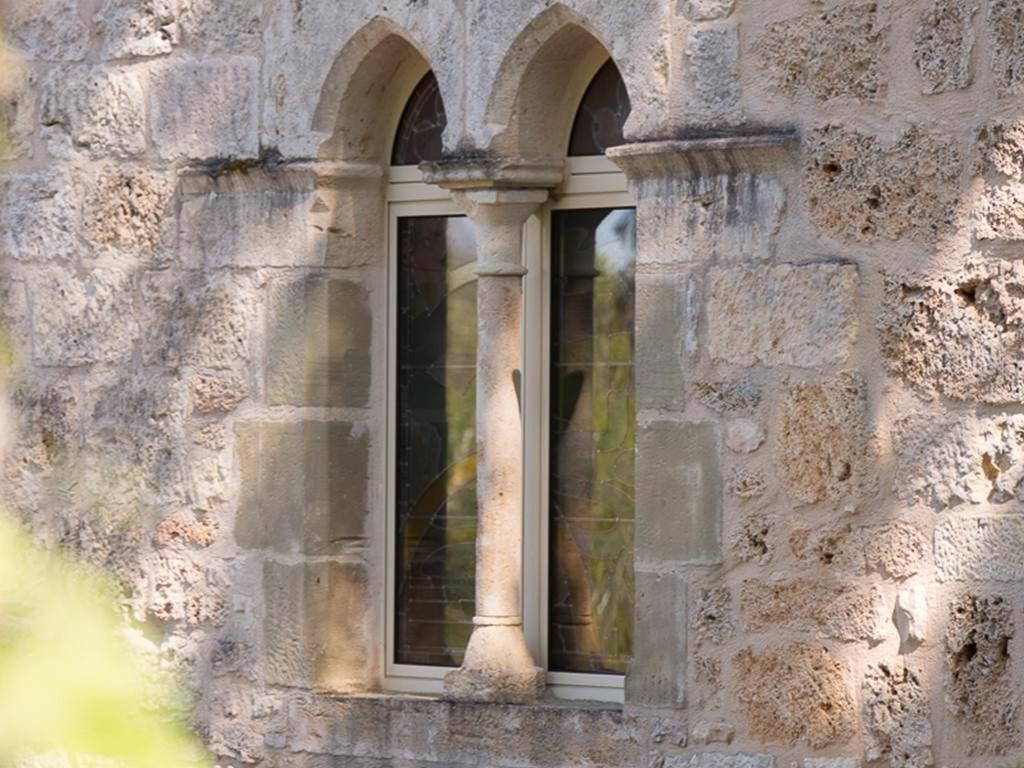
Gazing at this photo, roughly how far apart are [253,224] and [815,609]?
186cm

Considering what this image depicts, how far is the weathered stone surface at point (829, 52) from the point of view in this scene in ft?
11.5

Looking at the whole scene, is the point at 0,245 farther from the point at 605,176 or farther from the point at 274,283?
the point at 605,176

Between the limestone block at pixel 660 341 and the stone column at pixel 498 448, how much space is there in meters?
0.44

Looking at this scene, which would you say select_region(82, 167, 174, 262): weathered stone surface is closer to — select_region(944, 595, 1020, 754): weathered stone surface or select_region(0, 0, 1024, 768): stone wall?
select_region(0, 0, 1024, 768): stone wall

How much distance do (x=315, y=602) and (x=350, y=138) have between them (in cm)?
124

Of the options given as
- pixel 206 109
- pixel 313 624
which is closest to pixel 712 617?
pixel 313 624

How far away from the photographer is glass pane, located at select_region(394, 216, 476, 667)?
4.41m

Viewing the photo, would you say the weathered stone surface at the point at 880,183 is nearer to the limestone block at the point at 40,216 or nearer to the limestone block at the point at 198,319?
the limestone block at the point at 198,319

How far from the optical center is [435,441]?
14.6ft

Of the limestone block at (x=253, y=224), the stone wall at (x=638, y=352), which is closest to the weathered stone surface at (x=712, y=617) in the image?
the stone wall at (x=638, y=352)

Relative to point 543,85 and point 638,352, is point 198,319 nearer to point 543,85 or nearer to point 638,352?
point 543,85

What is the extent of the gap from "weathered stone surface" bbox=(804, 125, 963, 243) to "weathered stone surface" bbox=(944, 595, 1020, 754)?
79cm

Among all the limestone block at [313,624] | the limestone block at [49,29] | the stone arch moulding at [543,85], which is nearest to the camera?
the stone arch moulding at [543,85]

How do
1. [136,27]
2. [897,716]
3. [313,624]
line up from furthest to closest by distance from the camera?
[136,27], [313,624], [897,716]
